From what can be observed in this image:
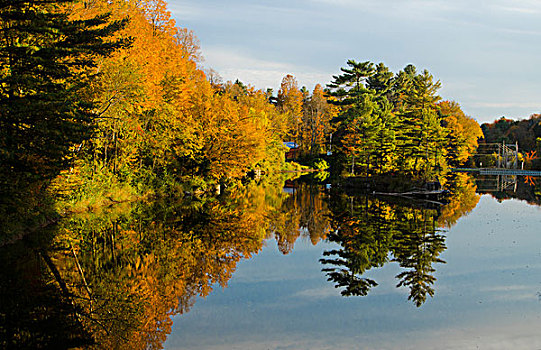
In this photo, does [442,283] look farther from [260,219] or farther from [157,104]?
[157,104]

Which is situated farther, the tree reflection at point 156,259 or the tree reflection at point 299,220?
the tree reflection at point 299,220

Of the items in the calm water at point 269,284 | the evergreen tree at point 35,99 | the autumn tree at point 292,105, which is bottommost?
the calm water at point 269,284

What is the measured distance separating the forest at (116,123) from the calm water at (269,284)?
257 centimetres

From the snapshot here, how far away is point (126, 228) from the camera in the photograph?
1808 centimetres

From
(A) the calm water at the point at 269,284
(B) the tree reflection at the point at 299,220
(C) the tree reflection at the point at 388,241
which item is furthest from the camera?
(B) the tree reflection at the point at 299,220

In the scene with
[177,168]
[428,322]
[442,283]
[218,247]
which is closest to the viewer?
[428,322]

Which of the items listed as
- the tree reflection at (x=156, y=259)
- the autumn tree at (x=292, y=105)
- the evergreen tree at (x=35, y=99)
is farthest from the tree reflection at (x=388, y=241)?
the autumn tree at (x=292, y=105)

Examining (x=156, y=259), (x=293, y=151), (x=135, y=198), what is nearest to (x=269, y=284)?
(x=156, y=259)

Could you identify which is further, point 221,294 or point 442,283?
point 442,283

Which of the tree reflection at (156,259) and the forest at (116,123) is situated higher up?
the forest at (116,123)

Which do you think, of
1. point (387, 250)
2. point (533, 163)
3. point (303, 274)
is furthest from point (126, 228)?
point (533, 163)

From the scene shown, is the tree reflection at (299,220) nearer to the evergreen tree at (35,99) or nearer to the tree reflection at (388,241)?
the tree reflection at (388,241)

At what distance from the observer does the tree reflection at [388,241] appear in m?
12.2

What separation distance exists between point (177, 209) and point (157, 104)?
22.4 feet
